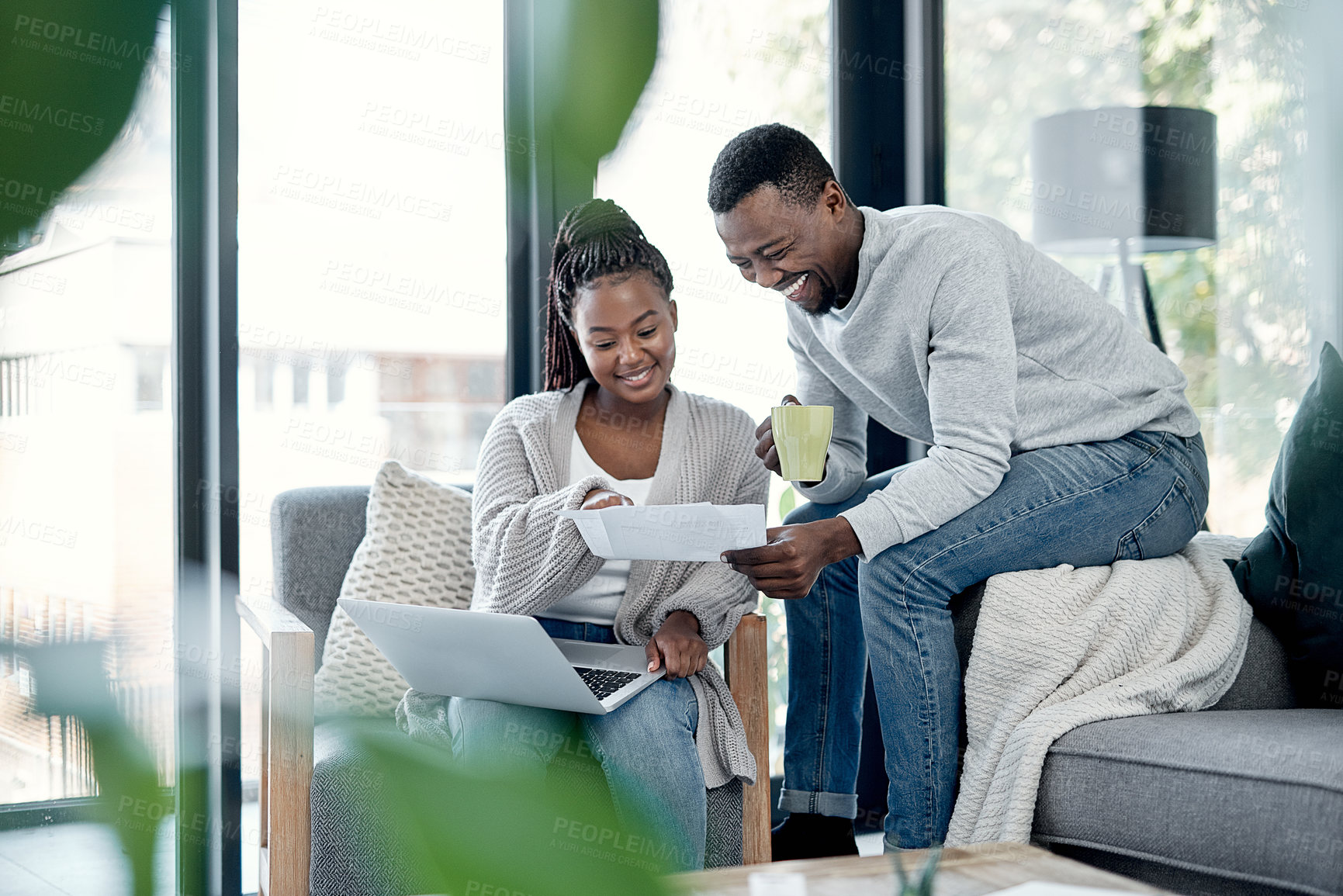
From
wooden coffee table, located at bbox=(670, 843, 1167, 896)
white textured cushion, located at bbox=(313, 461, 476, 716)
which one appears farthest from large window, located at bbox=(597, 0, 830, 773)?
wooden coffee table, located at bbox=(670, 843, 1167, 896)

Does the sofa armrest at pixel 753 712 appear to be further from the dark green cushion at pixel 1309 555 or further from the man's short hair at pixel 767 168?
the dark green cushion at pixel 1309 555

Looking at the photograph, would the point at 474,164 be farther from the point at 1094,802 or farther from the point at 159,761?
the point at 159,761

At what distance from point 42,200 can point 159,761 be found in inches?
3.6

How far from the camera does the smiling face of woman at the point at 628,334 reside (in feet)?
5.41

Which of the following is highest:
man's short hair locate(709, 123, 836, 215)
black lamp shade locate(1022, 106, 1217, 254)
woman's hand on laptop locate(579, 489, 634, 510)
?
black lamp shade locate(1022, 106, 1217, 254)

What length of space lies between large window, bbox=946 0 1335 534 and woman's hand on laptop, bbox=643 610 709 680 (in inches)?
57.2

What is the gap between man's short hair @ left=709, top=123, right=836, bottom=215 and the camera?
5.07 feet

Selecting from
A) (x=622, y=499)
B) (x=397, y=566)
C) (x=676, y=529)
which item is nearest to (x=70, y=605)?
(x=676, y=529)

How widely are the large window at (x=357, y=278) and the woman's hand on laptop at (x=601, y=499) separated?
0.62m

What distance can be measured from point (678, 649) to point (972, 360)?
56 cm

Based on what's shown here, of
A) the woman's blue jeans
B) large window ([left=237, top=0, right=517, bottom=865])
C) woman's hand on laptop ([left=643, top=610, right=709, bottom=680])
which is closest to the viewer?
the woman's blue jeans

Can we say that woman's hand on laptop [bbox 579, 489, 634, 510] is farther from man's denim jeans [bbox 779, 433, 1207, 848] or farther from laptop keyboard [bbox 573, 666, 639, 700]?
man's denim jeans [bbox 779, 433, 1207, 848]

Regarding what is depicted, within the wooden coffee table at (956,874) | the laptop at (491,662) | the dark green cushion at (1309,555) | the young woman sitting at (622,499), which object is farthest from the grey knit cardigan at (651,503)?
the dark green cushion at (1309,555)

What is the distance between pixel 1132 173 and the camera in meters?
2.38
